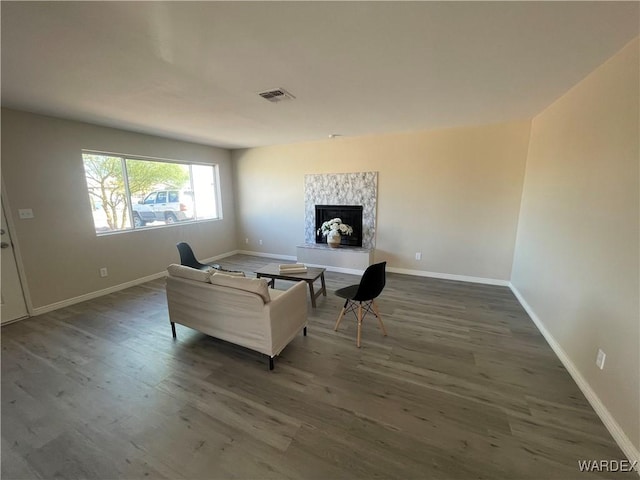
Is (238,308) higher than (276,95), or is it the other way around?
(276,95)

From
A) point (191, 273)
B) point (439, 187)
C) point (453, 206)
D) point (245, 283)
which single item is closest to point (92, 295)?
point (191, 273)

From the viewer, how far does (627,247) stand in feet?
5.29

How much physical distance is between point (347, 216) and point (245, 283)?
10.3ft

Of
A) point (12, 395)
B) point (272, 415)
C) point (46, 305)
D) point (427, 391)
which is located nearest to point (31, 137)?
point (46, 305)

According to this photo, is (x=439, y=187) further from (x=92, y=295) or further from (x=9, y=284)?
(x=9, y=284)

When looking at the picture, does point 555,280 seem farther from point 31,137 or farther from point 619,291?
point 31,137

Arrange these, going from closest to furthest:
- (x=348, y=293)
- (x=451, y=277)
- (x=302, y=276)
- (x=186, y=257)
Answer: (x=348, y=293) < (x=302, y=276) < (x=186, y=257) < (x=451, y=277)

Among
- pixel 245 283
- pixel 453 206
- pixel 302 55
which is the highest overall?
pixel 302 55

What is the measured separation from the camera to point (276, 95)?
2539 millimetres

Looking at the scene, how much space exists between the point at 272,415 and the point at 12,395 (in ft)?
6.57

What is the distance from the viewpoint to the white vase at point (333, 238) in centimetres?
470

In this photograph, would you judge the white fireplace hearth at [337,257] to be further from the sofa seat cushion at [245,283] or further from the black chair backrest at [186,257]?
the sofa seat cushion at [245,283]

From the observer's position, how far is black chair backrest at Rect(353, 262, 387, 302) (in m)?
2.45

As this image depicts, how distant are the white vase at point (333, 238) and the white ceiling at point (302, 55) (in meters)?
2.12
